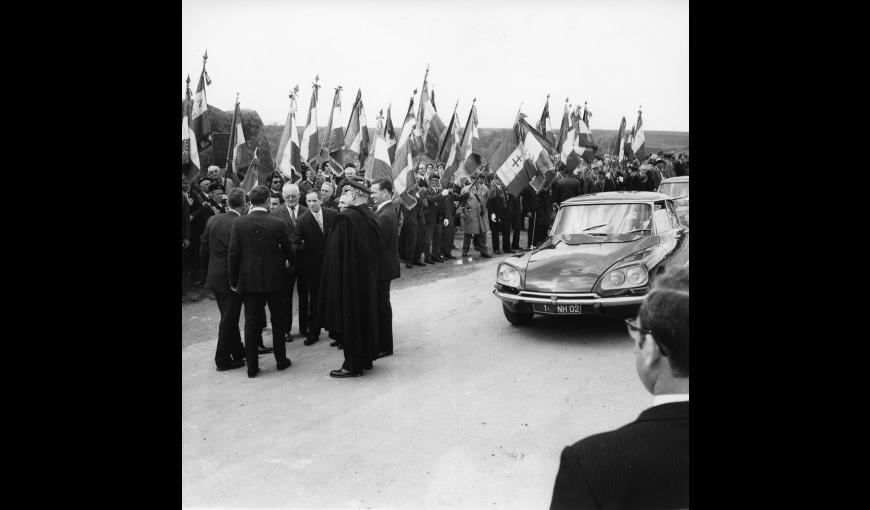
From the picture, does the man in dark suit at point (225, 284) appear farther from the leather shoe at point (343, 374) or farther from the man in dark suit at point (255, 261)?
the leather shoe at point (343, 374)

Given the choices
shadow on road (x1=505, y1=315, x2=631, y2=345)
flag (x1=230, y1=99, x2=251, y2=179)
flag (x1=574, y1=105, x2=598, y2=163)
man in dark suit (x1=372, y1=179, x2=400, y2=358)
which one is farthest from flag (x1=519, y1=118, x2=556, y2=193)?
flag (x1=230, y1=99, x2=251, y2=179)

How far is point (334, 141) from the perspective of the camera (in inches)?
436

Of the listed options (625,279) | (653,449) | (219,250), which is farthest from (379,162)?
(653,449)

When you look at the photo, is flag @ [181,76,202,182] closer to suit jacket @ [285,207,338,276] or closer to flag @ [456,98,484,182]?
suit jacket @ [285,207,338,276]

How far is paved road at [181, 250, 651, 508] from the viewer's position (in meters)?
4.02

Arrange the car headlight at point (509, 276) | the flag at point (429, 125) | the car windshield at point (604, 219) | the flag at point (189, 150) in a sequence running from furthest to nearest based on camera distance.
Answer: the flag at point (429, 125) → the flag at point (189, 150) → the car windshield at point (604, 219) → the car headlight at point (509, 276)

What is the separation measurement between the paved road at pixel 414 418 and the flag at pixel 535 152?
341 centimetres

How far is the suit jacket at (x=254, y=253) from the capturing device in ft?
20.2

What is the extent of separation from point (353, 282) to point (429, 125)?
18.9 ft

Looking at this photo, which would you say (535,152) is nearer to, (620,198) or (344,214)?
(620,198)

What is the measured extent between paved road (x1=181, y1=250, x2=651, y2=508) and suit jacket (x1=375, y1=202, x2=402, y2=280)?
860mm

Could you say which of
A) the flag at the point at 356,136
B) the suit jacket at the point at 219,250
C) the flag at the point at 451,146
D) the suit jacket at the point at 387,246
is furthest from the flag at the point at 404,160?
the suit jacket at the point at 219,250

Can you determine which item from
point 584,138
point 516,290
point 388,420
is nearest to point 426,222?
point 584,138
